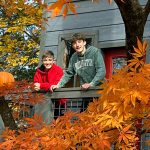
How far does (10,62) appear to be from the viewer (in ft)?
61.0

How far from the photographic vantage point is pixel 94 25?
8555 mm

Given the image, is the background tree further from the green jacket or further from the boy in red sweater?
the green jacket

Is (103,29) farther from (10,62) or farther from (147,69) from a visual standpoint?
(10,62)

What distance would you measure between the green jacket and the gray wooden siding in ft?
9.36

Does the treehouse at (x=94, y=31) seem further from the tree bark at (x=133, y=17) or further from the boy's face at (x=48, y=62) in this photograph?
the tree bark at (x=133, y=17)

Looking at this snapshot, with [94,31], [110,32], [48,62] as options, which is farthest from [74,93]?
[94,31]

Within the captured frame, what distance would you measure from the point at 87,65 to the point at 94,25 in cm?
344

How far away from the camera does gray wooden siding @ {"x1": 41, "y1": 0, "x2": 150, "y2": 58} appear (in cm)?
827

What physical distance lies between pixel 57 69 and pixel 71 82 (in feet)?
8.85

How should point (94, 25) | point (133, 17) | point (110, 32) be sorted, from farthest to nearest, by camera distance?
point (94, 25), point (110, 32), point (133, 17)

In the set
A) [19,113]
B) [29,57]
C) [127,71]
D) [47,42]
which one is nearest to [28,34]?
[29,57]

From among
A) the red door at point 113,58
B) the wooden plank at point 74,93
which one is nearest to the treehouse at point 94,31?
the red door at point 113,58

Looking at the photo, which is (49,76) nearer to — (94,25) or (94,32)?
(94,32)

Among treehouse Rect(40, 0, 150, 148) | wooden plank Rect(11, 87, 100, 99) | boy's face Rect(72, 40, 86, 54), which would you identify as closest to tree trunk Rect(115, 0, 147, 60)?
wooden plank Rect(11, 87, 100, 99)
